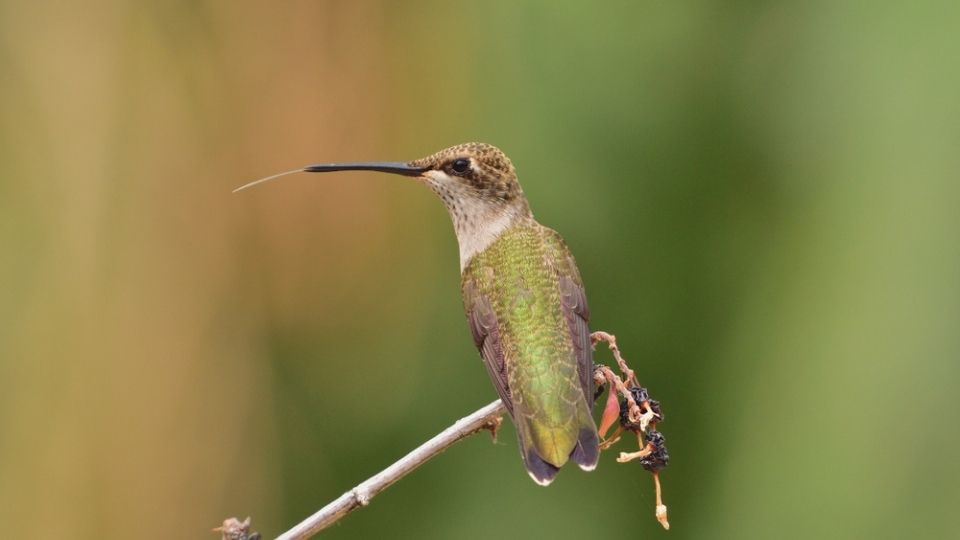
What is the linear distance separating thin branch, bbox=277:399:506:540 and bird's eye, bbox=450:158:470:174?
33.0 inches

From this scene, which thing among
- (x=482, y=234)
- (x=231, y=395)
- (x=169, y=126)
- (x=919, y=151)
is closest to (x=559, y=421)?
(x=482, y=234)

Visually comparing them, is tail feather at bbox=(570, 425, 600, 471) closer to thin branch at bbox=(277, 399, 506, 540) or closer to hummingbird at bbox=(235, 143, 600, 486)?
hummingbird at bbox=(235, 143, 600, 486)

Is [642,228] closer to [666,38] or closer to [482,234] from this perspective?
[666,38]

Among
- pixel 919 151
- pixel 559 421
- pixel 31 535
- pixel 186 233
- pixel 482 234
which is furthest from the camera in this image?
pixel 186 233

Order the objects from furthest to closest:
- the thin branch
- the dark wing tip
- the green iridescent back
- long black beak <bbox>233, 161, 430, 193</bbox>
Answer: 1. long black beak <bbox>233, 161, 430, 193</bbox>
2. the green iridescent back
3. the dark wing tip
4. the thin branch

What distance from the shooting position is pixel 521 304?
2918 mm

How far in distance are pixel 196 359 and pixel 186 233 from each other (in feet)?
1.45

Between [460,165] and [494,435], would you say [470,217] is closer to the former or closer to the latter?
[460,165]

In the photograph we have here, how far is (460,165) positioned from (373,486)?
1.12m

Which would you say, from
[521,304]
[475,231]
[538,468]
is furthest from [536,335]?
[538,468]

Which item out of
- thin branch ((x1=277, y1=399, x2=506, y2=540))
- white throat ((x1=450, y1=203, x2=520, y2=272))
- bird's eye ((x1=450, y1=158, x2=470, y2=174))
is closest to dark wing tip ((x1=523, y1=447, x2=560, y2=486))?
thin branch ((x1=277, y1=399, x2=506, y2=540))

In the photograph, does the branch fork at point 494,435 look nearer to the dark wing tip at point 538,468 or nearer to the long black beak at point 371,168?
the dark wing tip at point 538,468

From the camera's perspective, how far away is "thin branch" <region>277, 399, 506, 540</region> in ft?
6.53

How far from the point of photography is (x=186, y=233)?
14.3ft
